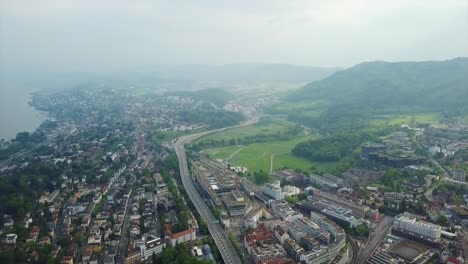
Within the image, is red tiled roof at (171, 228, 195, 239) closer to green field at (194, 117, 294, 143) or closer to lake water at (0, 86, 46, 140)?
green field at (194, 117, 294, 143)

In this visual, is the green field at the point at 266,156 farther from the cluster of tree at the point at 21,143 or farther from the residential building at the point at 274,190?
the cluster of tree at the point at 21,143

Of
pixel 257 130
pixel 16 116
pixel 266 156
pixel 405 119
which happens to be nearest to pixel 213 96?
pixel 257 130

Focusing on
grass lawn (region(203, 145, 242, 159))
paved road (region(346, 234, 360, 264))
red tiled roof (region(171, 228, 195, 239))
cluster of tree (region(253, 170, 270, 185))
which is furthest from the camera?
grass lawn (region(203, 145, 242, 159))

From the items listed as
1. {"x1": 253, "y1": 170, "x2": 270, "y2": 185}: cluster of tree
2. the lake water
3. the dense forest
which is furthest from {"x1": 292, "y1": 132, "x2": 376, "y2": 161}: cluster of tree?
the lake water

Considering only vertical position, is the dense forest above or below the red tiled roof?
below

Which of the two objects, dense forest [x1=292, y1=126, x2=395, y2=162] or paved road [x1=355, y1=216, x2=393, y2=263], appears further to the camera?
dense forest [x1=292, y1=126, x2=395, y2=162]

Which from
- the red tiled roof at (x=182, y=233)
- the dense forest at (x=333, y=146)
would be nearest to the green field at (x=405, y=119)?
the dense forest at (x=333, y=146)

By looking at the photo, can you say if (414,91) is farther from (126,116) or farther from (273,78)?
(273,78)

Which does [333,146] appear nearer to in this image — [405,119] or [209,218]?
[209,218]
